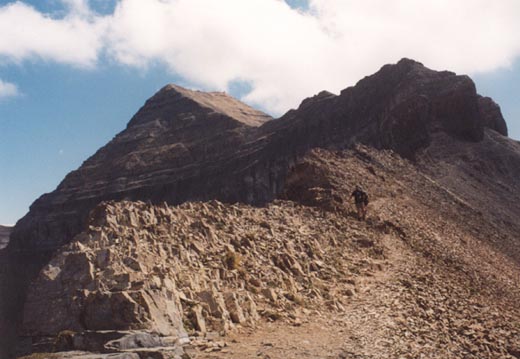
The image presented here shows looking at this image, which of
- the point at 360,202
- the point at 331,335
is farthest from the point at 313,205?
the point at 331,335

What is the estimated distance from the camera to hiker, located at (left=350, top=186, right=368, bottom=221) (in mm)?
26891

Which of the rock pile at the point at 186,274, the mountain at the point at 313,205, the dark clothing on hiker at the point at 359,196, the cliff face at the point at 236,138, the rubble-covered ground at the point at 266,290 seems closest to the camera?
the rubble-covered ground at the point at 266,290

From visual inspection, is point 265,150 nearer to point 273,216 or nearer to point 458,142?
point 458,142

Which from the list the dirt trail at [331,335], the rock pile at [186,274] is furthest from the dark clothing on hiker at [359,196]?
the dirt trail at [331,335]

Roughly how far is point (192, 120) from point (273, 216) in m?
104

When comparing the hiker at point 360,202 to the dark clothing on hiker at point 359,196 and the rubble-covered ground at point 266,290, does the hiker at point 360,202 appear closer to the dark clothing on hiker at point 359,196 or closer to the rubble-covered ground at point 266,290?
the dark clothing on hiker at point 359,196

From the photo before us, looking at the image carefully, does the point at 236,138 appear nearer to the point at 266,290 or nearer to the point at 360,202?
the point at 360,202

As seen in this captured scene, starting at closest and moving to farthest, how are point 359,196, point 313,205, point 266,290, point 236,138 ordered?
1. point 266,290
2. point 359,196
3. point 313,205
4. point 236,138

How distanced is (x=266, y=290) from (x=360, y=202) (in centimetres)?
1222

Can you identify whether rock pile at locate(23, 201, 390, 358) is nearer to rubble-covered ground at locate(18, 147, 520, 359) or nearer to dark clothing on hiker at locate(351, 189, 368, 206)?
rubble-covered ground at locate(18, 147, 520, 359)

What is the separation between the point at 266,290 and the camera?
624 inches

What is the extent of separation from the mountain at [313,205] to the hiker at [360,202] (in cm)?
65

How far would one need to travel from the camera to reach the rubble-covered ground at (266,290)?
12008 millimetres

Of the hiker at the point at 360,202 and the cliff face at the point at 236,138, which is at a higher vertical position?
the cliff face at the point at 236,138
